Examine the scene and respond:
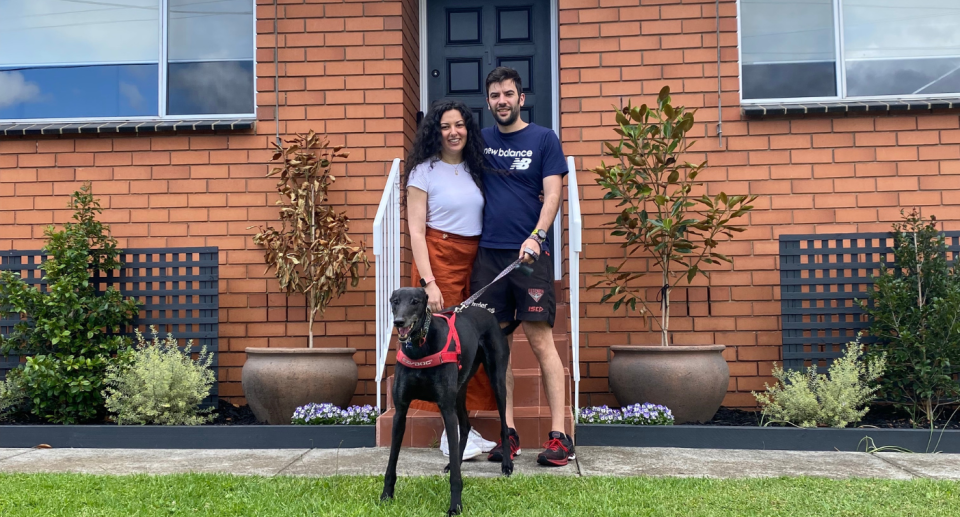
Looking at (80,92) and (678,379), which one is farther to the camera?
(80,92)

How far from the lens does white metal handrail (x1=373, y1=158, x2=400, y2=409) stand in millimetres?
4281

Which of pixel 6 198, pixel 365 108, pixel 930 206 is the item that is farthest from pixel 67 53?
pixel 930 206

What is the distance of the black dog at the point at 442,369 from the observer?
9.37ft

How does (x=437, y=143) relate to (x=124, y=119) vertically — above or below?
below

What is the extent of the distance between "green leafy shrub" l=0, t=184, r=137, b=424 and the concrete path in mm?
532

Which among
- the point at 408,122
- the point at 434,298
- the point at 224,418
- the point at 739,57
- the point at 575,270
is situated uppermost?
the point at 739,57

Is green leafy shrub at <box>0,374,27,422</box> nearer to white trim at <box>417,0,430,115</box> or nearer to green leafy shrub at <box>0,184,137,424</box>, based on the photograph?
green leafy shrub at <box>0,184,137,424</box>

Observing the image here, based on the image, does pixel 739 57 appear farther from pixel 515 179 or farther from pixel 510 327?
pixel 510 327

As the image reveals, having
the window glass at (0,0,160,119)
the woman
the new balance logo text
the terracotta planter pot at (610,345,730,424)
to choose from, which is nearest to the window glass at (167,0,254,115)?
the window glass at (0,0,160,119)

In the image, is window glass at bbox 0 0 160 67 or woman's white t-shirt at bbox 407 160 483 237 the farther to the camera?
window glass at bbox 0 0 160 67

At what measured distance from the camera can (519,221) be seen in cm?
378


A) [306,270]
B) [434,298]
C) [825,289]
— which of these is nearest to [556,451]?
[434,298]

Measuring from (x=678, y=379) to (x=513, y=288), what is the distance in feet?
4.36

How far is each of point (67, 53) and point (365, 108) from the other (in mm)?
2255
